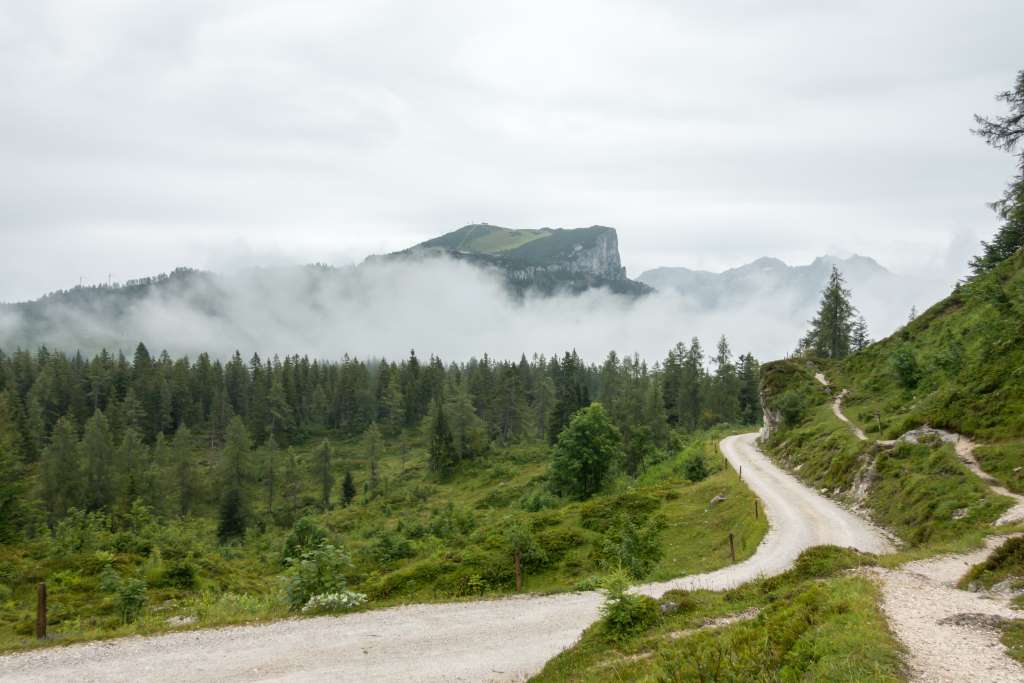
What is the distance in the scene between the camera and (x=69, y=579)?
93.0ft

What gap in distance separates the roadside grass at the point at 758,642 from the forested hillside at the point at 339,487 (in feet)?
21.3

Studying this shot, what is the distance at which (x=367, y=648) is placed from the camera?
48.4 feet

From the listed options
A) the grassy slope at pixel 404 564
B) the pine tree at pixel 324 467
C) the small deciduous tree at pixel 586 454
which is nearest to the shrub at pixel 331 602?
the grassy slope at pixel 404 564

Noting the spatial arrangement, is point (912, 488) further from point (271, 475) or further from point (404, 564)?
point (271, 475)

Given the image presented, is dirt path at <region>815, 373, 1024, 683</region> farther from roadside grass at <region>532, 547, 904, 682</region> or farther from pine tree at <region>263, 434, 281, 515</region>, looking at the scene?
pine tree at <region>263, 434, 281, 515</region>

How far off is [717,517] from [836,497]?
286 inches

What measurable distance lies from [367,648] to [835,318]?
93.3m

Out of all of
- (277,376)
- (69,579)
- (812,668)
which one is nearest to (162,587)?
(69,579)

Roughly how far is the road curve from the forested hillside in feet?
5.16

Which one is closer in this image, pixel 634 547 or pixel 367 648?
pixel 367 648

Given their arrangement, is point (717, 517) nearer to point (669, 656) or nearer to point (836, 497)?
point (836, 497)

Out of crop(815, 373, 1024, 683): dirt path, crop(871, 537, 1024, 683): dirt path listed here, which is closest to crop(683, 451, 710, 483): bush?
crop(815, 373, 1024, 683): dirt path

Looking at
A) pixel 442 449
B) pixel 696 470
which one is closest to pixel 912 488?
pixel 696 470

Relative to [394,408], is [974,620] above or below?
above
